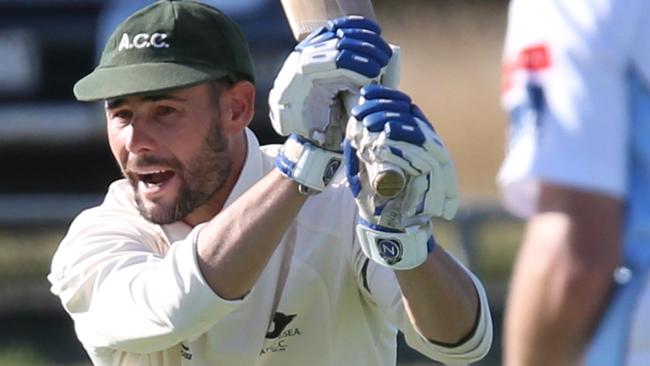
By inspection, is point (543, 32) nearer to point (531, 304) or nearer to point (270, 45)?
point (531, 304)

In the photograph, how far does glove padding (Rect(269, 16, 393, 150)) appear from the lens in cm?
336

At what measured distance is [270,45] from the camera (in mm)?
9148

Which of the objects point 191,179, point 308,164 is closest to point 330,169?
point 308,164

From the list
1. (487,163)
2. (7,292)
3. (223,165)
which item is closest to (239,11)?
(7,292)

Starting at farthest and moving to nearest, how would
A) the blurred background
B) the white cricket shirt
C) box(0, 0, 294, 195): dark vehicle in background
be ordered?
box(0, 0, 294, 195): dark vehicle in background < the blurred background < the white cricket shirt

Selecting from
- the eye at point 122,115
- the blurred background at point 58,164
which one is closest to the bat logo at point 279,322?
the eye at point 122,115

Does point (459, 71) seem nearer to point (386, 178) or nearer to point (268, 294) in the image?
point (268, 294)

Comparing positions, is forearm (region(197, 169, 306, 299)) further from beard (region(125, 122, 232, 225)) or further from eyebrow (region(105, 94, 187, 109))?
eyebrow (region(105, 94, 187, 109))

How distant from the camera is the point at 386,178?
3.28m

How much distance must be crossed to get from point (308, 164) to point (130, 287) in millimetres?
545

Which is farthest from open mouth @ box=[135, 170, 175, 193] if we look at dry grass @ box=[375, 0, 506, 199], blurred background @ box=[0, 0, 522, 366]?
dry grass @ box=[375, 0, 506, 199]

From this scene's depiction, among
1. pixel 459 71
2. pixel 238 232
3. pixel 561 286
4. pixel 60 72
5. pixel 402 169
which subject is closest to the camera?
pixel 561 286

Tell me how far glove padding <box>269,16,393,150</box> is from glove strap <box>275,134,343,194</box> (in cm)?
2

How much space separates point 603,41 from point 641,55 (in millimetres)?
68
